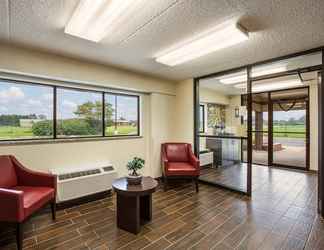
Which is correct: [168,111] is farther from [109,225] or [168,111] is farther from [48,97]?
[109,225]

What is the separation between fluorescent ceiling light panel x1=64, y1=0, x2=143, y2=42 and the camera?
5.52 feet

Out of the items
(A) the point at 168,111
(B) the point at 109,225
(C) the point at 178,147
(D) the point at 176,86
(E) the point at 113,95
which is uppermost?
(D) the point at 176,86

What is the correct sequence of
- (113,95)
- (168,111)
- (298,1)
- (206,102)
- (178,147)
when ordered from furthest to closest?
(206,102) → (168,111) → (178,147) → (113,95) → (298,1)

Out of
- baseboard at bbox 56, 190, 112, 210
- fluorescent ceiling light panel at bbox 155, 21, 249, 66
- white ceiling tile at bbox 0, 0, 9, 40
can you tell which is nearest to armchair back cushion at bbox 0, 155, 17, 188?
baseboard at bbox 56, 190, 112, 210

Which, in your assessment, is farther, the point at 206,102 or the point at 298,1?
the point at 206,102

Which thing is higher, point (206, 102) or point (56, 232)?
point (206, 102)

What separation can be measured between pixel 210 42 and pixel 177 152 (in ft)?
8.28

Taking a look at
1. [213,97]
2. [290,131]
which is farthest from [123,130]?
[290,131]

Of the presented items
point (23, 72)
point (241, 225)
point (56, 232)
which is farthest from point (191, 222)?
point (23, 72)

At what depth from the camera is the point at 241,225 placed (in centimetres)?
238

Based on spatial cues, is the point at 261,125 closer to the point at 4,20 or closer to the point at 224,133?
the point at 224,133

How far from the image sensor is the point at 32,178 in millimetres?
2541

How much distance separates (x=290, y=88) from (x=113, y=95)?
5.04 m

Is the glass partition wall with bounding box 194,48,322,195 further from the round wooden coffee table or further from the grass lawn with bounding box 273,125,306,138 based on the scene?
the round wooden coffee table
